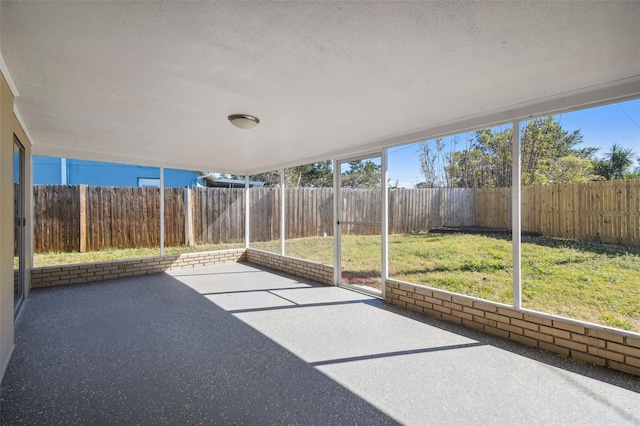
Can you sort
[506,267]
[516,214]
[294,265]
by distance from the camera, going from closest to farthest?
1. [516,214]
2. [506,267]
3. [294,265]

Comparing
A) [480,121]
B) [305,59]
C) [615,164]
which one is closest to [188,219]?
[305,59]

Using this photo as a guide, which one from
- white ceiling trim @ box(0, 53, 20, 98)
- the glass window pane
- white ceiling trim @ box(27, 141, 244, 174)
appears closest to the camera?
white ceiling trim @ box(0, 53, 20, 98)

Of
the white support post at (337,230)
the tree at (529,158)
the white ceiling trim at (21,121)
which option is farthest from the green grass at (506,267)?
the white ceiling trim at (21,121)

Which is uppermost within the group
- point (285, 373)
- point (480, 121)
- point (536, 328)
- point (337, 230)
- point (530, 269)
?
point (480, 121)

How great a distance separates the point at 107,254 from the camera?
5.96 metres

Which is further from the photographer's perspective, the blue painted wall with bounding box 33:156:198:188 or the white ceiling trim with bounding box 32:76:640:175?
the blue painted wall with bounding box 33:156:198:188

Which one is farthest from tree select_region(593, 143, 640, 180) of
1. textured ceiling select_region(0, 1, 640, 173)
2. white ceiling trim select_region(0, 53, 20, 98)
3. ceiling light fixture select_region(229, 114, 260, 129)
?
white ceiling trim select_region(0, 53, 20, 98)

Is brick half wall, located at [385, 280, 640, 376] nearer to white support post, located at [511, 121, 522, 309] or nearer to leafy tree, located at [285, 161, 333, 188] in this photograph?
white support post, located at [511, 121, 522, 309]

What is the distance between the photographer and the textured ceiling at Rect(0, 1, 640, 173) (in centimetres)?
141

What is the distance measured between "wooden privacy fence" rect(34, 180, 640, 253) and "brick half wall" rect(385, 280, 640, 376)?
123cm

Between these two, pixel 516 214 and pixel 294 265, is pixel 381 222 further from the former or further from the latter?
pixel 294 265

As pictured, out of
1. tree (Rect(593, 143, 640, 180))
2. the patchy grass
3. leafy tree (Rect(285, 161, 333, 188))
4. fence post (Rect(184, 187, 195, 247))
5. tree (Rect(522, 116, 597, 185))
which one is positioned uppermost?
leafy tree (Rect(285, 161, 333, 188))

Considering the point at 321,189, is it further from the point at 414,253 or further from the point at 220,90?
the point at 220,90

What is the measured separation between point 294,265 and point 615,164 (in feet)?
15.6
